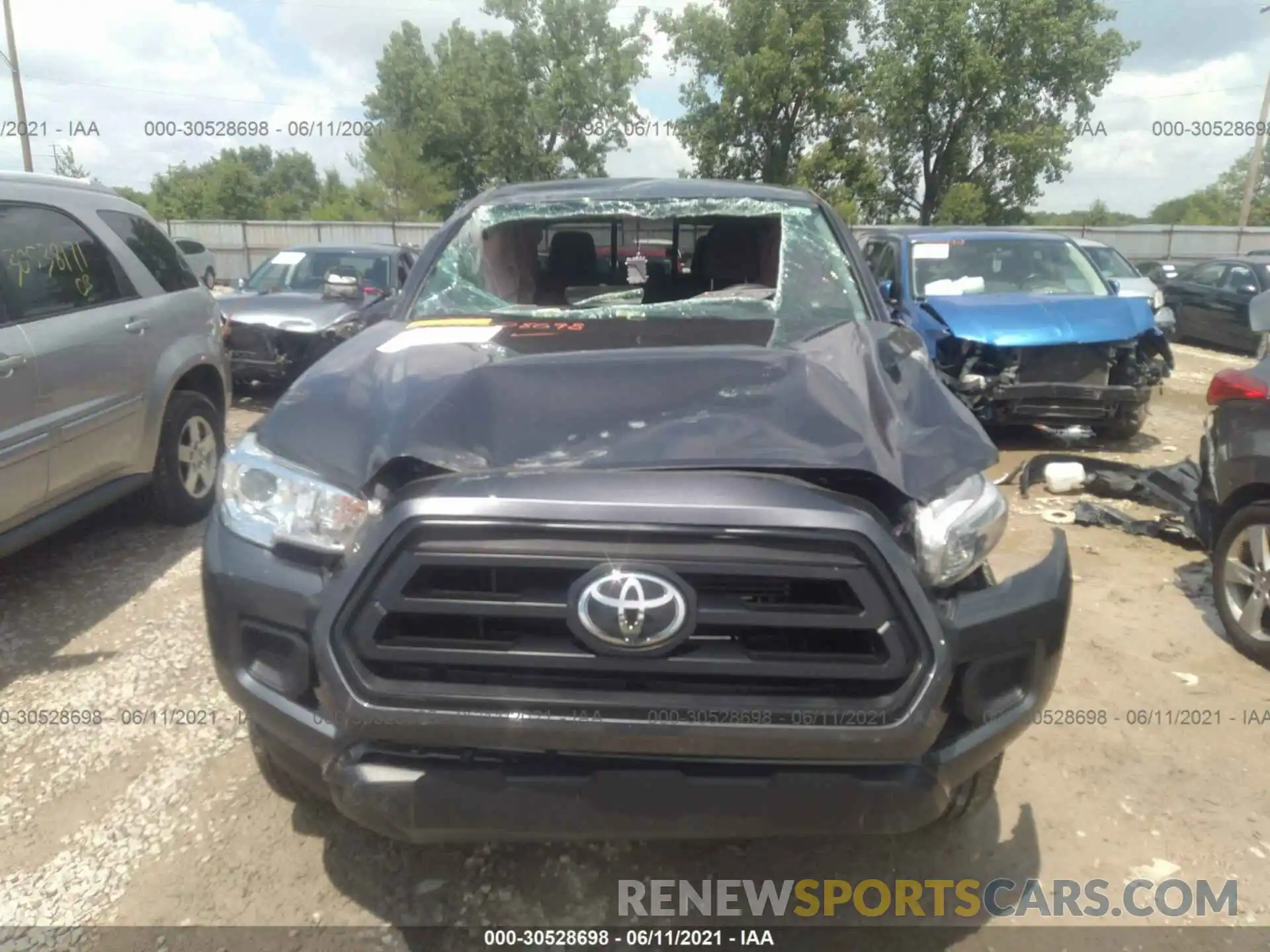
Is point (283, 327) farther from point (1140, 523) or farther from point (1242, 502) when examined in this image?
point (1242, 502)

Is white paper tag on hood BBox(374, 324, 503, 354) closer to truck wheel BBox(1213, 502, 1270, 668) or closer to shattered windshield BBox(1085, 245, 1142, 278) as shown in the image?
truck wheel BBox(1213, 502, 1270, 668)

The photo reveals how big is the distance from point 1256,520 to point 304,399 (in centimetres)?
369

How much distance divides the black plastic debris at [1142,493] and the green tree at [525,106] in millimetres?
33991

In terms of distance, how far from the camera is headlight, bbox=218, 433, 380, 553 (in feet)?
6.56

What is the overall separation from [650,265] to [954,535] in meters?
2.73

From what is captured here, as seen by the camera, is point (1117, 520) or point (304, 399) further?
point (1117, 520)

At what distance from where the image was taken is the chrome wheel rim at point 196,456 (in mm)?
5160

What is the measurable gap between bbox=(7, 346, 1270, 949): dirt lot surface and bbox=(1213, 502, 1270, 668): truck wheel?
0.11 metres

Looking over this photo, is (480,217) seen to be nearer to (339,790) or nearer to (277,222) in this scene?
(339,790)

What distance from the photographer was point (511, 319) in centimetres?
302

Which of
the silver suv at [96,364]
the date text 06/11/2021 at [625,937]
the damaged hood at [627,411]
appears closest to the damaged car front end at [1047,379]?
the damaged hood at [627,411]

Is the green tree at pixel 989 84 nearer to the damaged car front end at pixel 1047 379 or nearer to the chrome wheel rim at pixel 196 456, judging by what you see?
the damaged car front end at pixel 1047 379

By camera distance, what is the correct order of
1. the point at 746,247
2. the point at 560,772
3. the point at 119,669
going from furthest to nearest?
1. the point at 746,247
2. the point at 119,669
3. the point at 560,772

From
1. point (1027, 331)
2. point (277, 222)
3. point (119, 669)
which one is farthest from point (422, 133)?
point (119, 669)
